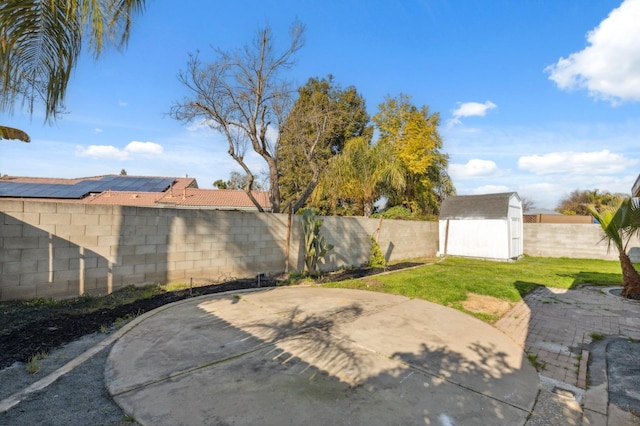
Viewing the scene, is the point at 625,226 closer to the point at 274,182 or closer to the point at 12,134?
the point at 274,182

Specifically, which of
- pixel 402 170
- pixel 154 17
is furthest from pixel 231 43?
pixel 402 170

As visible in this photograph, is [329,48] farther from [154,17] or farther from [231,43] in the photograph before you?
[154,17]

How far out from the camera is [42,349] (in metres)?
3.38

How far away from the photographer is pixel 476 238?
1427cm

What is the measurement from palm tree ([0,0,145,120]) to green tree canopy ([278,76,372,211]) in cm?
853

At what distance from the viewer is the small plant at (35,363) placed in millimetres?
2896

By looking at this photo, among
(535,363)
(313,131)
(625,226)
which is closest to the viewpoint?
(535,363)

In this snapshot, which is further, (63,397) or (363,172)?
(363,172)

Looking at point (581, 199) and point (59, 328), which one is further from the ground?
point (581, 199)

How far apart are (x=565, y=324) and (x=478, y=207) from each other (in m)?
10.3

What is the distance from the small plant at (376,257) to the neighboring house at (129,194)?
8155mm

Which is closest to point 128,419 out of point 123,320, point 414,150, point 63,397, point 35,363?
point 63,397

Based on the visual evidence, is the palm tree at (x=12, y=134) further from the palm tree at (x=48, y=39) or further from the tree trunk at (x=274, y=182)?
the tree trunk at (x=274, y=182)

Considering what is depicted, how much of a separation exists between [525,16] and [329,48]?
19.7 ft
